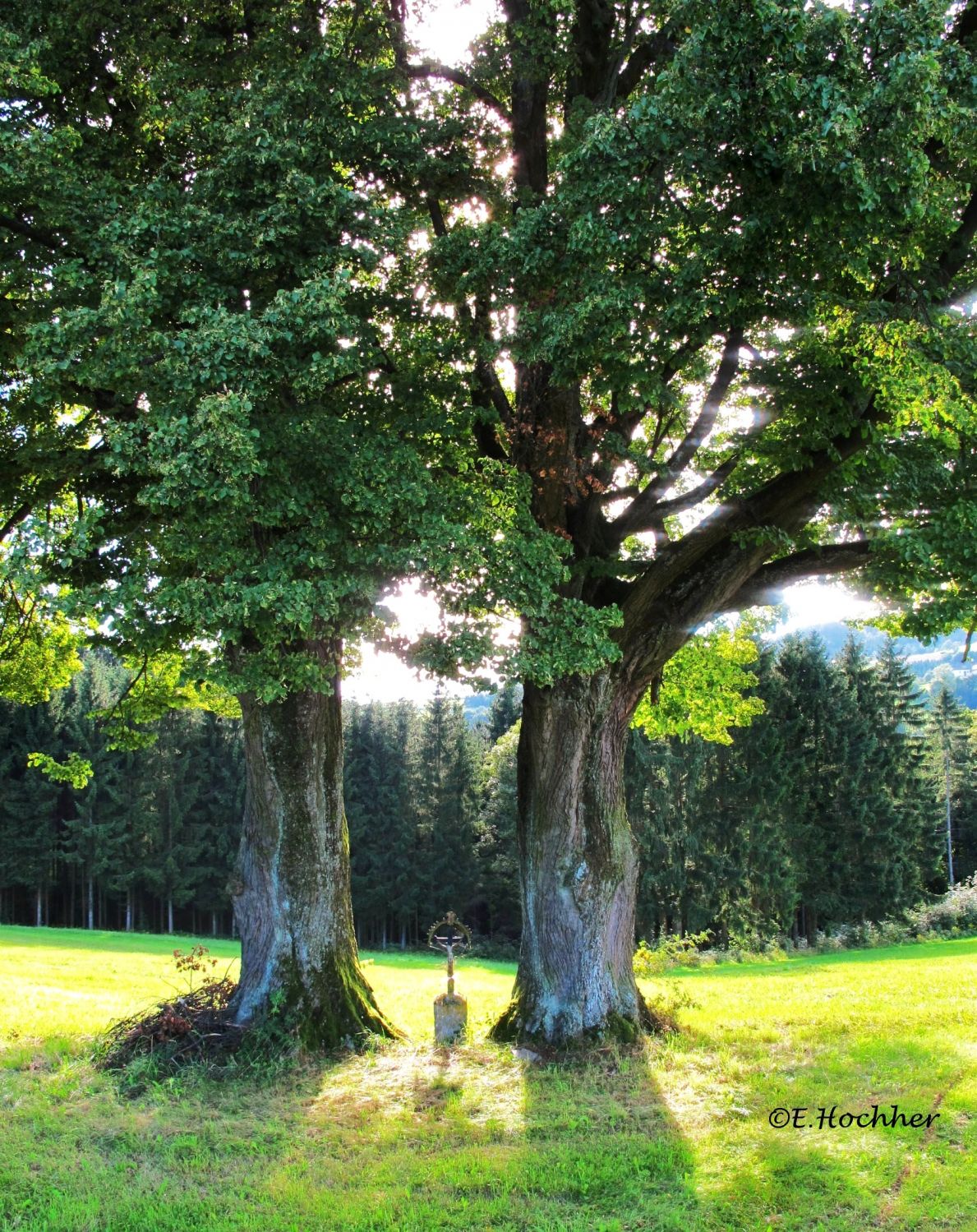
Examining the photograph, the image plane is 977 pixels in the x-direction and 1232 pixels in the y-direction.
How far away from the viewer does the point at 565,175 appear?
24.8 feet

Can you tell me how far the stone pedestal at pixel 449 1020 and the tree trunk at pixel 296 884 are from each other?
21.8 inches

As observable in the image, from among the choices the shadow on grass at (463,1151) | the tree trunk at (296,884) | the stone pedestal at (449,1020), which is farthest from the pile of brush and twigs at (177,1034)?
the stone pedestal at (449,1020)

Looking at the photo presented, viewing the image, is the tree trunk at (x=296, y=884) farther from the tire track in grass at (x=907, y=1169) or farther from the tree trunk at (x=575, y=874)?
the tire track in grass at (x=907, y=1169)

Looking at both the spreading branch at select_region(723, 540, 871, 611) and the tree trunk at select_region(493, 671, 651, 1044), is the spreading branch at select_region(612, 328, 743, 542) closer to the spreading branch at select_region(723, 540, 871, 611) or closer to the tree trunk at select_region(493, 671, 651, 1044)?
the spreading branch at select_region(723, 540, 871, 611)

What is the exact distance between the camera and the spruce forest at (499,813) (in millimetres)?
39562

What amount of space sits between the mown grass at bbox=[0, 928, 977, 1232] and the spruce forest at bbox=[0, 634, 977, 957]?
91.0ft

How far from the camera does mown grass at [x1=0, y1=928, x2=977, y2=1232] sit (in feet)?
18.5

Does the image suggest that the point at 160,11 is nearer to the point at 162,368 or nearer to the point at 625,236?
the point at 162,368

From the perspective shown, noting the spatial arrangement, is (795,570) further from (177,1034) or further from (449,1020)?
(177,1034)

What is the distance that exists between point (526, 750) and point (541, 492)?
10.0 ft

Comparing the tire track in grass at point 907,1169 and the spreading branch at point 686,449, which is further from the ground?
the spreading branch at point 686,449

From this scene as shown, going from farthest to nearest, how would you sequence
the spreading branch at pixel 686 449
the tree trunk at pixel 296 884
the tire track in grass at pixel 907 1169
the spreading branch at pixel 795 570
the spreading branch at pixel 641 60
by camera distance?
1. the spreading branch at pixel 795 570
2. the tree trunk at pixel 296 884
3. the spreading branch at pixel 641 60
4. the spreading branch at pixel 686 449
5. the tire track in grass at pixel 907 1169

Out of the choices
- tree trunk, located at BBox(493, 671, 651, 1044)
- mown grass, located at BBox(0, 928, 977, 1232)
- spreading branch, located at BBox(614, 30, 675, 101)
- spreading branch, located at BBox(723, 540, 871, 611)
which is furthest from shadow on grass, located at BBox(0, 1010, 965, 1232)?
spreading branch, located at BBox(614, 30, 675, 101)

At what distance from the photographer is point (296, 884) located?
10.1 metres
